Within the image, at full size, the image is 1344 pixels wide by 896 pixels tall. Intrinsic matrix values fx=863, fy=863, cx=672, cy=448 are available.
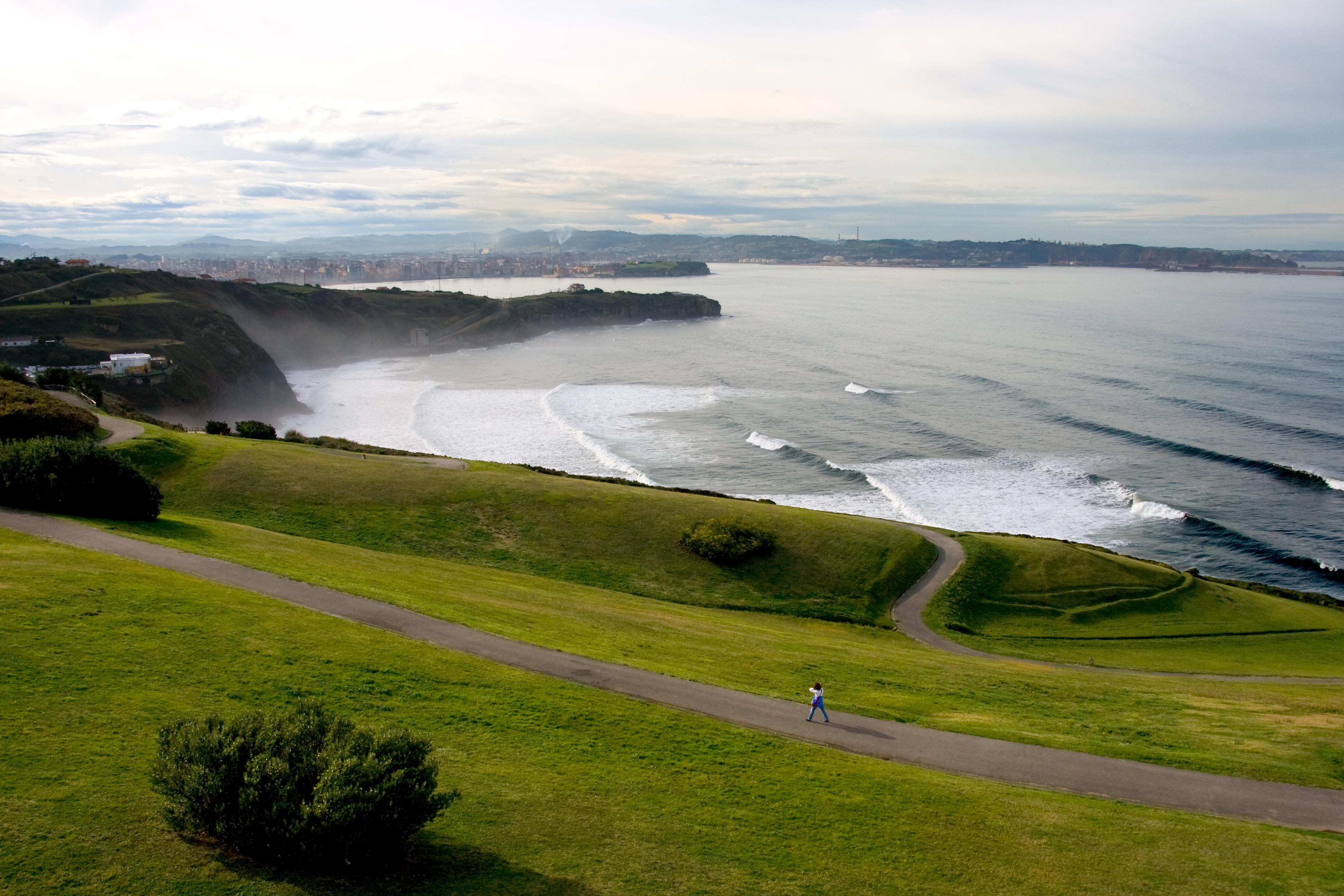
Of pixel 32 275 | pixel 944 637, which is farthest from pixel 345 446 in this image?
pixel 32 275

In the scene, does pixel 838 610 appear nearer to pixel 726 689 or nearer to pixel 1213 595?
pixel 726 689

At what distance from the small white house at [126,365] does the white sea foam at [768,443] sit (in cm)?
5849

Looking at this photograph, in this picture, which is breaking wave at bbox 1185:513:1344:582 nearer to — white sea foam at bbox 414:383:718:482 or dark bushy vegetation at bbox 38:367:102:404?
white sea foam at bbox 414:383:718:482

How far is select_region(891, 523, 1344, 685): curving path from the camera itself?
29.1 meters

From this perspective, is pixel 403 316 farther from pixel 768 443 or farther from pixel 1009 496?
pixel 1009 496

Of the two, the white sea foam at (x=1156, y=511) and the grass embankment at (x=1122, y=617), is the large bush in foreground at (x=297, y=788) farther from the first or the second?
the white sea foam at (x=1156, y=511)

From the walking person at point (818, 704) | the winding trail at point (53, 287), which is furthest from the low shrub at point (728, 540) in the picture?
the winding trail at point (53, 287)

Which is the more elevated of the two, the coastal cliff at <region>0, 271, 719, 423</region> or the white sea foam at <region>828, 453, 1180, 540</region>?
the coastal cliff at <region>0, 271, 719, 423</region>

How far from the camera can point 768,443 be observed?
73.2 meters

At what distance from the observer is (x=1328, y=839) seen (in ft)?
53.7

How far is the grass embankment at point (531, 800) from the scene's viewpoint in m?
12.9

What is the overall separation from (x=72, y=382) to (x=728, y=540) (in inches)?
1910

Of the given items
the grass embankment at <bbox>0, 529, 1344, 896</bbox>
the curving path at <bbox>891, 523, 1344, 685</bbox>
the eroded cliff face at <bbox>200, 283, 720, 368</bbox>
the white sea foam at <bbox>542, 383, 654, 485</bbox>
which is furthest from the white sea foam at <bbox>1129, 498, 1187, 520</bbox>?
the eroded cliff face at <bbox>200, 283, 720, 368</bbox>

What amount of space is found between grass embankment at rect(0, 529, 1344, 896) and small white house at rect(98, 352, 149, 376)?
70.3 meters
